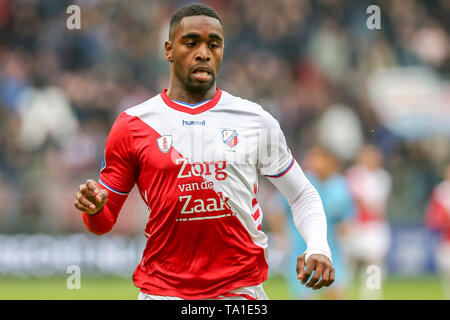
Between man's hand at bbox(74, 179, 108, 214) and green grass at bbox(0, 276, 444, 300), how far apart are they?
26.8 ft

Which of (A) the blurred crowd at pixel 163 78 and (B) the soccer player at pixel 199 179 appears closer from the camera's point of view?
(B) the soccer player at pixel 199 179

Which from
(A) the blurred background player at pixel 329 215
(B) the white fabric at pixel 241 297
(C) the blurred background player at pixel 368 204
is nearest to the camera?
(B) the white fabric at pixel 241 297

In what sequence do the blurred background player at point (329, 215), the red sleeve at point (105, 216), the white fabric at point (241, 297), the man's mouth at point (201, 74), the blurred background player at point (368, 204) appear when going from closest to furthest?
the white fabric at point (241, 297)
the red sleeve at point (105, 216)
the man's mouth at point (201, 74)
the blurred background player at point (329, 215)
the blurred background player at point (368, 204)

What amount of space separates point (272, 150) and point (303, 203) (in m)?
0.38

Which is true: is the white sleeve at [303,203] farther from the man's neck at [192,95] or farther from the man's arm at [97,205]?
the man's arm at [97,205]

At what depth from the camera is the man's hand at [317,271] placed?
4.41 m

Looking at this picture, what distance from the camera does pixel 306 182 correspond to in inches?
201

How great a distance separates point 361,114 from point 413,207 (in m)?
2.15

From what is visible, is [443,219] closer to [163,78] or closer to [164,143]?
[163,78]

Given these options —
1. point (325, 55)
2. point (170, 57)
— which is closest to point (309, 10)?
point (325, 55)

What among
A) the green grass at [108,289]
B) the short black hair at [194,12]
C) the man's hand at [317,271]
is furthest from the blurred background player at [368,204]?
the man's hand at [317,271]

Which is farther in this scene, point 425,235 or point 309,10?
point 309,10

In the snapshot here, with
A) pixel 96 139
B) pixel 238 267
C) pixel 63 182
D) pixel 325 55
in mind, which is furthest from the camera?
pixel 325 55

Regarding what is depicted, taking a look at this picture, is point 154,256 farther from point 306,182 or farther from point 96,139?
point 96,139
